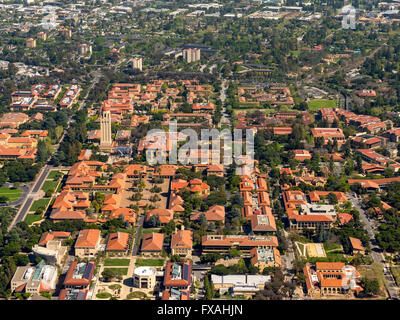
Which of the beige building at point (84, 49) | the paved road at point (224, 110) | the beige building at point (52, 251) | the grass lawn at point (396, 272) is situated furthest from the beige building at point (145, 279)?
the beige building at point (84, 49)

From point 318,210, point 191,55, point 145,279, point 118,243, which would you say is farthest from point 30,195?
point 191,55

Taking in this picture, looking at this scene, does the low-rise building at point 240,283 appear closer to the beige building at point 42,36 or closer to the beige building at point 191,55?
the beige building at point 191,55

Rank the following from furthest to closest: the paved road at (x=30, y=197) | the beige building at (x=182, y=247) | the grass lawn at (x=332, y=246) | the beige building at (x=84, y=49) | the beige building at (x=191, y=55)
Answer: the beige building at (x=84, y=49) < the beige building at (x=191, y=55) < the paved road at (x=30, y=197) < the grass lawn at (x=332, y=246) < the beige building at (x=182, y=247)

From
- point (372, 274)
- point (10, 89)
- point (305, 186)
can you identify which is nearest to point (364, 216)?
point (305, 186)

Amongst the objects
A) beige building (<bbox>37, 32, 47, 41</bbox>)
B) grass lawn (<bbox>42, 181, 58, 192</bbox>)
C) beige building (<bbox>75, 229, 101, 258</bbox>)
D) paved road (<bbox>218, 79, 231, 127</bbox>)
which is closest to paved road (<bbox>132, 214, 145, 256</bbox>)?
beige building (<bbox>75, 229, 101, 258</bbox>)

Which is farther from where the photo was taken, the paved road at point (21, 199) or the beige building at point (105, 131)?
the beige building at point (105, 131)

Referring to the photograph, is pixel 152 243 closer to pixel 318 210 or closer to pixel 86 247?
pixel 86 247

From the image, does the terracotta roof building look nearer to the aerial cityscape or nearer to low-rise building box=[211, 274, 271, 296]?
the aerial cityscape
